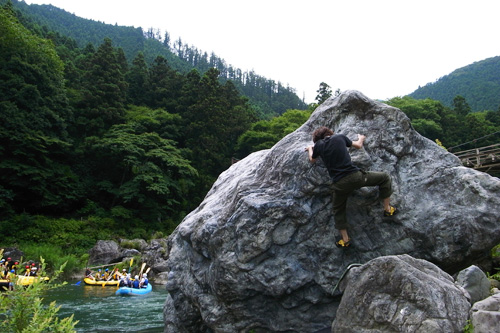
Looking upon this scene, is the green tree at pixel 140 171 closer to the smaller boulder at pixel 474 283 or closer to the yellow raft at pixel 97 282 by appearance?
the yellow raft at pixel 97 282

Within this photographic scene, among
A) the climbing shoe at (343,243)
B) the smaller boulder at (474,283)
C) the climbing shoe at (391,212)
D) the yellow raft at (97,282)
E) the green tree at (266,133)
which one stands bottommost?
the yellow raft at (97,282)

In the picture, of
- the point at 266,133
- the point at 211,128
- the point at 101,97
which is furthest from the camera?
the point at 266,133

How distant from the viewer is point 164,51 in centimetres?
11025

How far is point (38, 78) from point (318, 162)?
3214 centimetres

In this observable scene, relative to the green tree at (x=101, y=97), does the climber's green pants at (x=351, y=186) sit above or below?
below

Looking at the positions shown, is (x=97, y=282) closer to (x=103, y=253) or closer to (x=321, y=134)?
(x=103, y=253)

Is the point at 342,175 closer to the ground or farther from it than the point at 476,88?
closer to the ground

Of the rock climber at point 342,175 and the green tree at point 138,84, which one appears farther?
the green tree at point 138,84

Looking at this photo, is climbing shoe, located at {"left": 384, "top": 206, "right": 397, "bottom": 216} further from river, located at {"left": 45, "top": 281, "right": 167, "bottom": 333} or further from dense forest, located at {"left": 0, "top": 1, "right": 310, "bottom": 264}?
dense forest, located at {"left": 0, "top": 1, "right": 310, "bottom": 264}

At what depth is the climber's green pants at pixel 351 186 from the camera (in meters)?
5.15

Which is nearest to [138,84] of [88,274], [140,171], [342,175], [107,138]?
[107,138]

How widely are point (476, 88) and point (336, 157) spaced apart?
89300 millimetres

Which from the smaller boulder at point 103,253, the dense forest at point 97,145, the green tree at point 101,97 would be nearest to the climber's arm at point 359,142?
the smaller boulder at point 103,253

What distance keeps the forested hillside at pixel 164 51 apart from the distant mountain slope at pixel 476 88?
111ft
